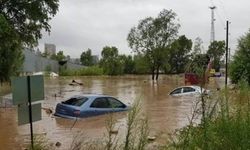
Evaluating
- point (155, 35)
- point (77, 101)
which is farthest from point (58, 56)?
point (77, 101)

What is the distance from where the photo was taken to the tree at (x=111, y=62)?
4284 inches

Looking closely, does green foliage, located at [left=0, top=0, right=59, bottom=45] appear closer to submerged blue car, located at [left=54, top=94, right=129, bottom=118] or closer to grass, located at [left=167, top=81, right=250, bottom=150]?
submerged blue car, located at [left=54, top=94, right=129, bottom=118]

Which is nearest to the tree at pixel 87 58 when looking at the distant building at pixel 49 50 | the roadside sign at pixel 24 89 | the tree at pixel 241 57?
the distant building at pixel 49 50

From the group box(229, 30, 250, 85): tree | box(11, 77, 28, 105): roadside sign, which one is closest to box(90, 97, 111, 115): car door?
box(11, 77, 28, 105): roadside sign

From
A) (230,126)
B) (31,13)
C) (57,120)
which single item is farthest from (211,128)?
(31,13)

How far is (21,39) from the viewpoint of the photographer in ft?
88.9

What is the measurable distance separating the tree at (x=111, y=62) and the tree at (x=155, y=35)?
25.3m

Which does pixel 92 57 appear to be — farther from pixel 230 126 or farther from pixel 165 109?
pixel 230 126

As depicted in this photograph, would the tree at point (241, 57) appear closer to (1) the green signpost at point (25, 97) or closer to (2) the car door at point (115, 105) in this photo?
(2) the car door at point (115, 105)

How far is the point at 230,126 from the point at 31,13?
21.3 metres

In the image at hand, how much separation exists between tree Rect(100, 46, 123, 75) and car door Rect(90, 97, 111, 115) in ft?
278

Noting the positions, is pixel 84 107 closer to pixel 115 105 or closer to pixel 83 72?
pixel 115 105

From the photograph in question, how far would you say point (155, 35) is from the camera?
82438 mm

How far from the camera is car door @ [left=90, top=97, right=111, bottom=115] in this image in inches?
903
